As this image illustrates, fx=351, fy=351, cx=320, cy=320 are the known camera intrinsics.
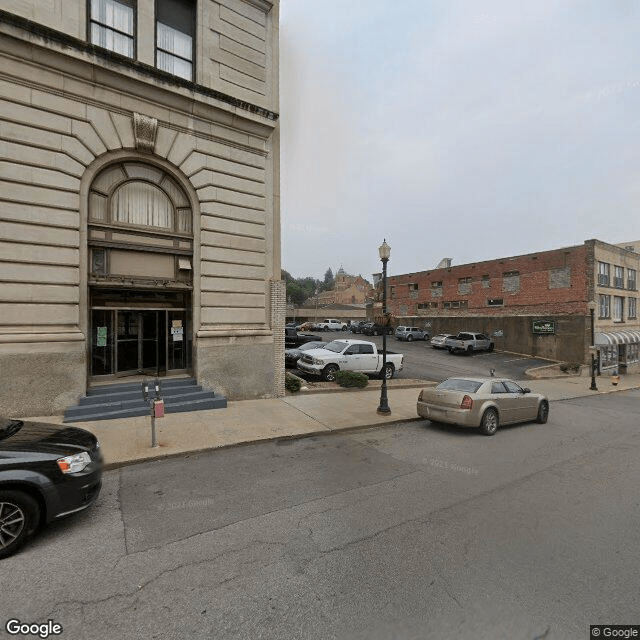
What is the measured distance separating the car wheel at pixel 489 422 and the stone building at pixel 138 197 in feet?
21.5

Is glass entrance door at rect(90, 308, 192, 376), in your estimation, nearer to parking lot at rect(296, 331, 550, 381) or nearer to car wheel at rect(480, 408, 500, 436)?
parking lot at rect(296, 331, 550, 381)

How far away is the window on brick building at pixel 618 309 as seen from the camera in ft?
101

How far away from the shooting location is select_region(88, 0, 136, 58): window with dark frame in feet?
32.8

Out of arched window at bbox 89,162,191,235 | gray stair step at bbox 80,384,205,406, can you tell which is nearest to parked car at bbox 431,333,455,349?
gray stair step at bbox 80,384,205,406

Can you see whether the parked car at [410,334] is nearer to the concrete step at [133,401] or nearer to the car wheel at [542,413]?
Answer: the car wheel at [542,413]

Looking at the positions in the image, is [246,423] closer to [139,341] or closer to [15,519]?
[139,341]

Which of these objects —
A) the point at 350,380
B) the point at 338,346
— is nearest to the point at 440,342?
the point at 338,346

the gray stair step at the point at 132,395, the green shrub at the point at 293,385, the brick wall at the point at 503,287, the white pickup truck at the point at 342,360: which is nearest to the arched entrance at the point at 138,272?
the gray stair step at the point at 132,395

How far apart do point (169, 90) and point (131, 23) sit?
2.33 meters

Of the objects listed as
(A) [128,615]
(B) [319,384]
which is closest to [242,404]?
(B) [319,384]

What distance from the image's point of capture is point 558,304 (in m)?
29.5

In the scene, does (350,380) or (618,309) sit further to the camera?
(618,309)

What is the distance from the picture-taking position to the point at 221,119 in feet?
37.8

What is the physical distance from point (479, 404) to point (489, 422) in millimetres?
643
